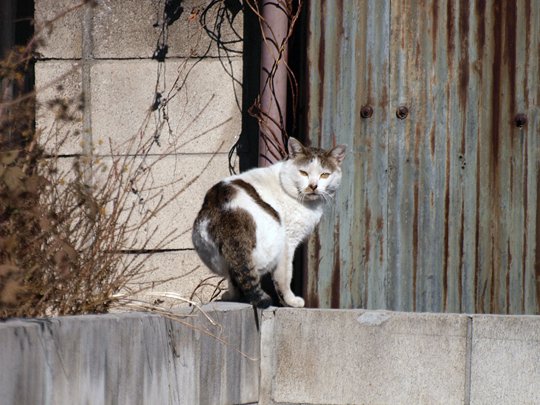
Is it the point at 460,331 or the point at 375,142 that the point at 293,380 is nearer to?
the point at 460,331

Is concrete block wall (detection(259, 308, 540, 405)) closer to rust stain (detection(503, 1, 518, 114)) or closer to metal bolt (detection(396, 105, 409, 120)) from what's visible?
metal bolt (detection(396, 105, 409, 120))

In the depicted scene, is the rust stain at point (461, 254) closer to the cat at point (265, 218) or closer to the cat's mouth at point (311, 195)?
the cat at point (265, 218)

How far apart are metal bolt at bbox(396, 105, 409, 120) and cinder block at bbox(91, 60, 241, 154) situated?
974 millimetres

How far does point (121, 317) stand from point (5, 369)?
31.4 inches

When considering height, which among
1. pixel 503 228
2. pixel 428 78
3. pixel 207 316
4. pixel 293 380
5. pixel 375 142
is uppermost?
pixel 428 78

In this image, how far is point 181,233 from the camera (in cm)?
624

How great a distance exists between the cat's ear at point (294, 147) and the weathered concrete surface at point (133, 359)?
949 millimetres

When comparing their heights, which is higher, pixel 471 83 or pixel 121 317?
pixel 471 83

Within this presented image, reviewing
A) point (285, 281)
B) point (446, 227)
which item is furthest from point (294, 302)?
point (446, 227)

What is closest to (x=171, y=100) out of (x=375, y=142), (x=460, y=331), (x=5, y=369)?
(x=375, y=142)

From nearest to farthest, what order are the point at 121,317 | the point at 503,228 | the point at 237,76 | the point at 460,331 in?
the point at 121,317
the point at 460,331
the point at 503,228
the point at 237,76

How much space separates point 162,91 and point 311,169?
123cm

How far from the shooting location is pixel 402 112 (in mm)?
5965

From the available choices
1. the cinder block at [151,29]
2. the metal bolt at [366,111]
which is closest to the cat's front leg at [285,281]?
the metal bolt at [366,111]
